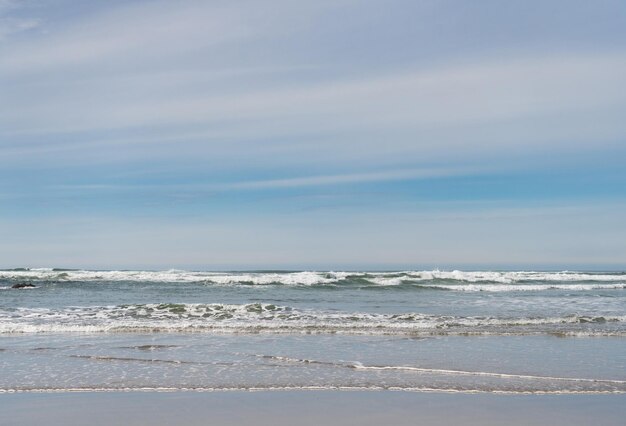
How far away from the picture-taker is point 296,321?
59.0ft

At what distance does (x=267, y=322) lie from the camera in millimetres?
17625

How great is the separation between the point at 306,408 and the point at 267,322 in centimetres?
936

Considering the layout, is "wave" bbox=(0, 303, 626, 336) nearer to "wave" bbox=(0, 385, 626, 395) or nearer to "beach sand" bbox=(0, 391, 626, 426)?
"wave" bbox=(0, 385, 626, 395)

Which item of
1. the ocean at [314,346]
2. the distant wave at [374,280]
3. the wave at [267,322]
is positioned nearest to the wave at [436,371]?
the ocean at [314,346]

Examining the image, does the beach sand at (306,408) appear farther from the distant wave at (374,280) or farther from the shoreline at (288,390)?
the distant wave at (374,280)

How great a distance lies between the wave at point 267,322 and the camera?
1611cm

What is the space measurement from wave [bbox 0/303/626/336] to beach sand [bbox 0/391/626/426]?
678 cm

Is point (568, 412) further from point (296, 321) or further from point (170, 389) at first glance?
point (296, 321)

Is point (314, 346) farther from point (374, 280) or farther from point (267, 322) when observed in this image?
point (374, 280)

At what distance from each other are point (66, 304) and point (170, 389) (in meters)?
15.3

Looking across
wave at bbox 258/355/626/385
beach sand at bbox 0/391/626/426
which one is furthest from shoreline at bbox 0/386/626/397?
wave at bbox 258/355/626/385

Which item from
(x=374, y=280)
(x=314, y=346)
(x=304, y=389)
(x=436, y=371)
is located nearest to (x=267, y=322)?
(x=314, y=346)

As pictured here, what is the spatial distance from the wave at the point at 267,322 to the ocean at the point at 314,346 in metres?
0.04

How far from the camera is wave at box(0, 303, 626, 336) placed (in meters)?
16.1
